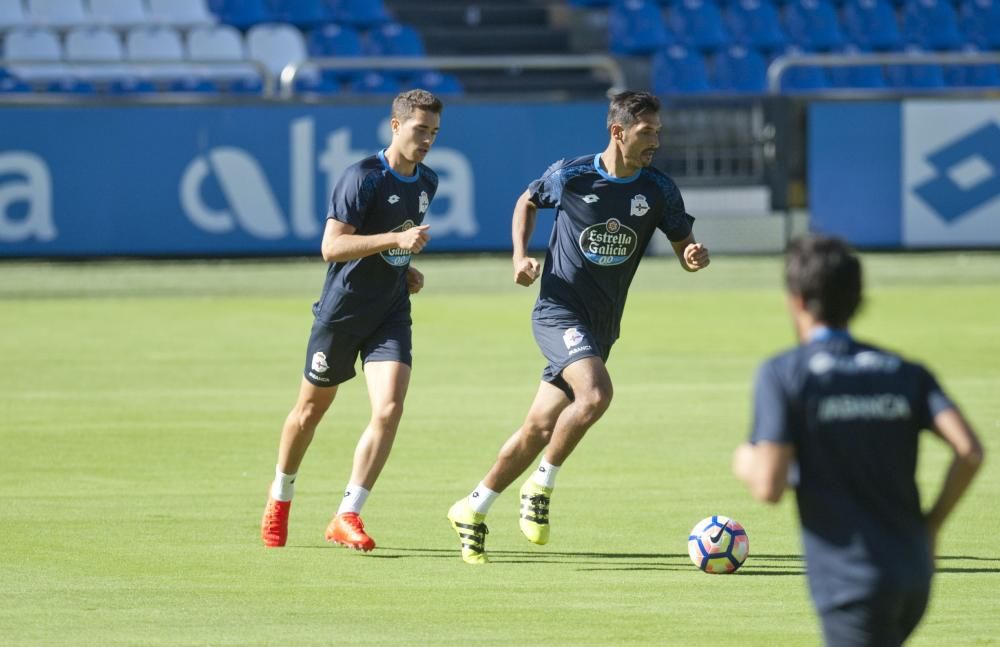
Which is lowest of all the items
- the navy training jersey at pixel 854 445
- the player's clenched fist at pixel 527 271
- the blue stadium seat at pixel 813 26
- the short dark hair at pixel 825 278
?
the blue stadium seat at pixel 813 26

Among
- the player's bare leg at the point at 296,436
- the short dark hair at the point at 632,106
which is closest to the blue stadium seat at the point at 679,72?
the short dark hair at the point at 632,106

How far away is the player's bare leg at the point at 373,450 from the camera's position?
8.49 meters

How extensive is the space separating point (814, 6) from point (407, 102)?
24319mm

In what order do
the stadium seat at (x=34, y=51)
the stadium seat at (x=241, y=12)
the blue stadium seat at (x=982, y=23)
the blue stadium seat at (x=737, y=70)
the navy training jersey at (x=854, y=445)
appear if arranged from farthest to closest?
the blue stadium seat at (x=982, y=23)
the stadium seat at (x=241, y=12)
the blue stadium seat at (x=737, y=70)
the stadium seat at (x=34, y=51)
the navy training jersey at (x=854, y=445)

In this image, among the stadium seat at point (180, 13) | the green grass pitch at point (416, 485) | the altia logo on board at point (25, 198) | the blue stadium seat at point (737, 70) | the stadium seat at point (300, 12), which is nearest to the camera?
the green grass pitch at point (416, 485)

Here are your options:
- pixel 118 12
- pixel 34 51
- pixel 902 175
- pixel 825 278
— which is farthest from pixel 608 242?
pixel 118 12

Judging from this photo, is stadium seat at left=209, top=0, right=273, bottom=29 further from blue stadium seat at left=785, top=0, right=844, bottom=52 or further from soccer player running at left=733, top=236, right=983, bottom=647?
soccer player running at left=733, top=236, right=983, bottom=647

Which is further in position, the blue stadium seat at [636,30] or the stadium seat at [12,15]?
the blue stadium seat at [636,30]

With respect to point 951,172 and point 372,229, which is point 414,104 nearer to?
point 372,229

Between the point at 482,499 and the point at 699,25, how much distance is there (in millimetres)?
23443

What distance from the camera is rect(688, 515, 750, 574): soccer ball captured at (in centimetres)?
801

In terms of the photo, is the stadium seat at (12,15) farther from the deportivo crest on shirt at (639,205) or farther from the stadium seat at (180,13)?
the deportivo crest on shirt at (639,205)

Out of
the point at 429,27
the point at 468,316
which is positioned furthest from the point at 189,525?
the point at 429,27

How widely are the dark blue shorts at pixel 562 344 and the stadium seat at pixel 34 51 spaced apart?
1883cm
